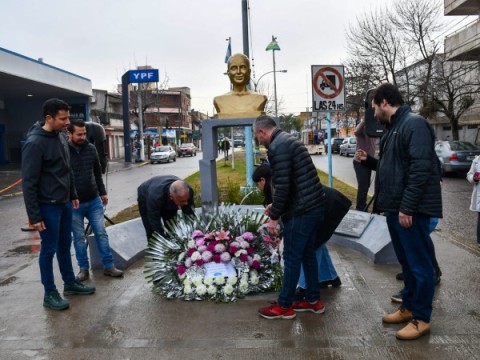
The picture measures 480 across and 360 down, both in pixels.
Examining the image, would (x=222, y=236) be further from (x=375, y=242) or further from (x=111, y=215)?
(x=111, y=215)

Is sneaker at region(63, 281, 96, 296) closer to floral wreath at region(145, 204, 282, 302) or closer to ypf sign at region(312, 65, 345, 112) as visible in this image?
floral wreath at region(145, 204, 282, 302)

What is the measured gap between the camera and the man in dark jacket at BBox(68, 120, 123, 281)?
5.61m

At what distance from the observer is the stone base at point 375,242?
6.02m

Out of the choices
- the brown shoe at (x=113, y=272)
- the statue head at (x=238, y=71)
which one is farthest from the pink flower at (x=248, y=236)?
the statue head at (x=238, y=71)

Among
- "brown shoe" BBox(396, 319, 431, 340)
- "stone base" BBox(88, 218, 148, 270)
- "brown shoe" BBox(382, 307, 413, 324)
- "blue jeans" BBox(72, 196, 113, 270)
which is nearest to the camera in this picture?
"brown shoe" BBox(396, 319, 431, 340)

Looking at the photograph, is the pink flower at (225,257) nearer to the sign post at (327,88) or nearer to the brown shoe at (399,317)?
the brown shoe at (399,317)

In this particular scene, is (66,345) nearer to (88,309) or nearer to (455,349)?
(88,309)

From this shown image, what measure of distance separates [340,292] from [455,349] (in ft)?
5.01

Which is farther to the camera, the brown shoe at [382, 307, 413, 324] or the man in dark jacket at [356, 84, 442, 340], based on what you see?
the brown shoe at [382, 307, 413, 324]

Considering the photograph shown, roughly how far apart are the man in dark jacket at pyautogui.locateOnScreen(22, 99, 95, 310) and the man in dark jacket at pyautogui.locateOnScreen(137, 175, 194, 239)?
0.83 m

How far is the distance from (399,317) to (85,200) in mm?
3596

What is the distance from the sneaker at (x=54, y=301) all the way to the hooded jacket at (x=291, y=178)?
7.41ft

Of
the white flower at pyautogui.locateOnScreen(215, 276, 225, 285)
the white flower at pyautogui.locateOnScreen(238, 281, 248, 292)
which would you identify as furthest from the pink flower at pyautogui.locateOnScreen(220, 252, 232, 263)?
the white flower at pyautogui.locateOnScreen(238, 281, 248, 292)

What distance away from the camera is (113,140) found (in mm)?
49906
